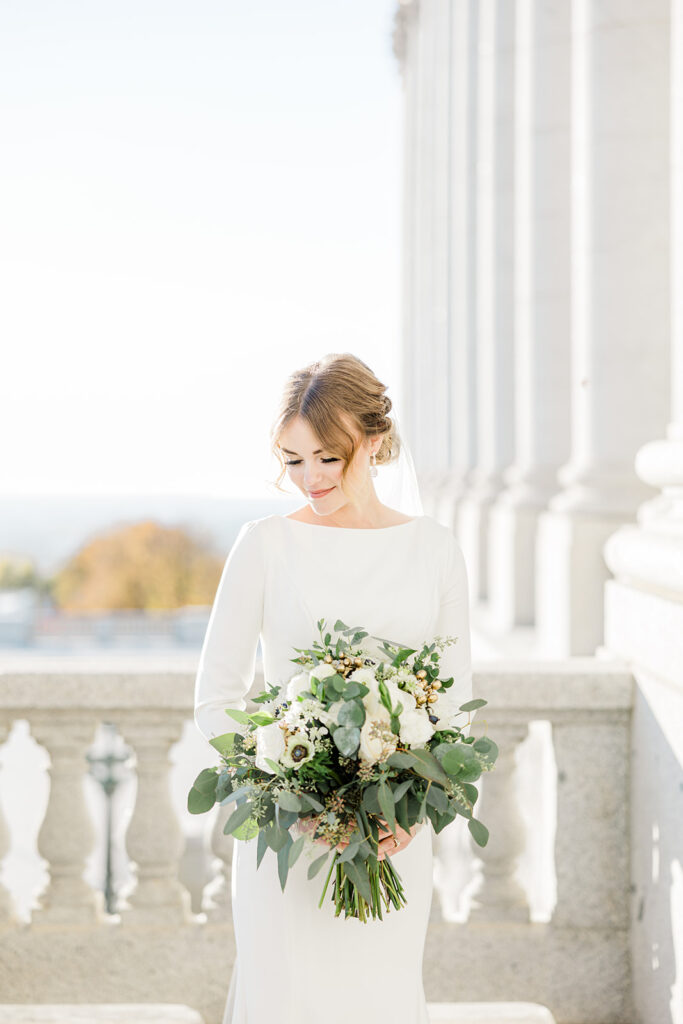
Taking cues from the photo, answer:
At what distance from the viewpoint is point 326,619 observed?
152 inches

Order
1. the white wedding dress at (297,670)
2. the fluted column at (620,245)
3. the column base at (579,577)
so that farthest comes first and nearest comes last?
1. the column base at (579,577)
2. the fluted column at (620,245)
3. the white wedding dress at (297,670)

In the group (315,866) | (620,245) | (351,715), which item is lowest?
(315,866)

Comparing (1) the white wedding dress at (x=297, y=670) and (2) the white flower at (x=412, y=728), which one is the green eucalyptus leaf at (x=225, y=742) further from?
(2) the white flower at (x=412, y=728)

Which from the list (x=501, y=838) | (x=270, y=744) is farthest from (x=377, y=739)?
(x=501, y=838)

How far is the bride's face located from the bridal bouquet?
0.56 metres

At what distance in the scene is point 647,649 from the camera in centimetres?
588

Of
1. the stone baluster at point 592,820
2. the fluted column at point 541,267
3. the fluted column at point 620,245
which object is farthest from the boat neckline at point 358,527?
the fluted column at point 541,267

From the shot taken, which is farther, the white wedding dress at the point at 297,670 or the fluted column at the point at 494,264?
the fluted column at the point at 494,264

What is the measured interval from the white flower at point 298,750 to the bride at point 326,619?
57 cm

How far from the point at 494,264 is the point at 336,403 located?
50.3ft

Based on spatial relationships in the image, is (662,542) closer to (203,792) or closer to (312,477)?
(312,477)

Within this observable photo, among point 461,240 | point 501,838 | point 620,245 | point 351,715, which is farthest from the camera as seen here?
→ point 461,240

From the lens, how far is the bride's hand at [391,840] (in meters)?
3.47

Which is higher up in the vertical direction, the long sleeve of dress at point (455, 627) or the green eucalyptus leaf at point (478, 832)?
the long sleeve of dress at point (455, 627)
